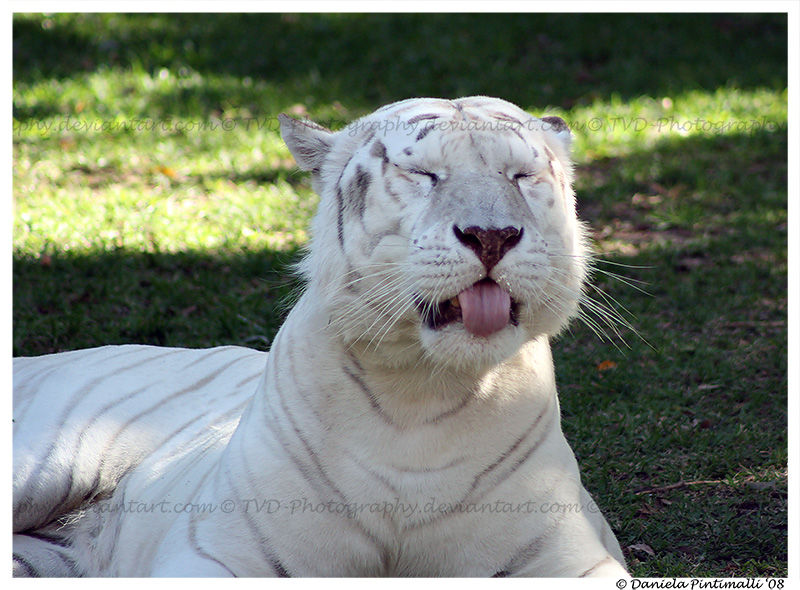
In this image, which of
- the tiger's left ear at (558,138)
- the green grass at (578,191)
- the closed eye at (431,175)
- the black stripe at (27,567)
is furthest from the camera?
the green grass at (578,191)

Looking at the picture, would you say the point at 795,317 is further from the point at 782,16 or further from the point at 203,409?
the point at 782,16

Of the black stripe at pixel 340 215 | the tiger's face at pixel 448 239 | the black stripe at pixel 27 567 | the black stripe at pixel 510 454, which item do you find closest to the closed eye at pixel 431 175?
the tiger's face at pixel 448 239

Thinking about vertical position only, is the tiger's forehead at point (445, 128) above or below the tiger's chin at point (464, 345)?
above

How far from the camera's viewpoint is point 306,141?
2482 mm

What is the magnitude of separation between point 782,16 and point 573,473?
333 inches

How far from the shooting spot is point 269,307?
4656 mm

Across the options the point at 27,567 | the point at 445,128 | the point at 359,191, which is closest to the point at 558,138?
the point at 445,128

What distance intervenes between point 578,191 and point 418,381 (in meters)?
4.31

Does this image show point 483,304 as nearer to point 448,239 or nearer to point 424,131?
point 448,239

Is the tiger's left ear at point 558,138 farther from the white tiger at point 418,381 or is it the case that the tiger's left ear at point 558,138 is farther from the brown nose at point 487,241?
the brown nose at point 487,241

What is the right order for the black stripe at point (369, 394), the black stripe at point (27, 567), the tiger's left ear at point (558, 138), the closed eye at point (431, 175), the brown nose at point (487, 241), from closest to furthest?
the brown nose at point (487, 241)
the closed eye at point (431, 175)
the black stripe at point (369, 394)
the tiger's left ear at point (558, 138)
the black stripe at point (27, 567)

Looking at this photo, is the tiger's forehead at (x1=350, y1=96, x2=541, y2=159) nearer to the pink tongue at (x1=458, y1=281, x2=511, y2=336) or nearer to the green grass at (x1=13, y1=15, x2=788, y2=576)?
the pink tongue at (x1=458, y1=281, x2=511, y2=336)

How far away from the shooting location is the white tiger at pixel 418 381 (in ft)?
6.88

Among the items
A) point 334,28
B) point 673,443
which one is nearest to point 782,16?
point 334,28
